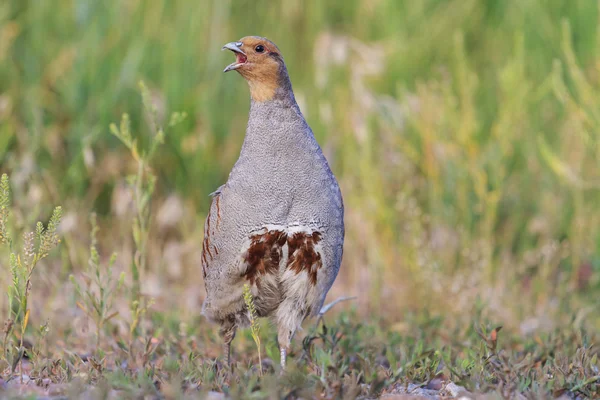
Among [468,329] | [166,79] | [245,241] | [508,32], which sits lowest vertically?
[468,329]

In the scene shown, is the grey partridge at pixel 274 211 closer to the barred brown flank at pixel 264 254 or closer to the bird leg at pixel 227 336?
the barred brown flank at pixel 264 254

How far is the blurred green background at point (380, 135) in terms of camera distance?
492 cm

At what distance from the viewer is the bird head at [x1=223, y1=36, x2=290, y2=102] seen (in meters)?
3.30

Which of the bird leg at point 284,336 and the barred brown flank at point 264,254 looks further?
the bird leg at point 284,336

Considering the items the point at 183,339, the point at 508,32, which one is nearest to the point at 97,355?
the point at 183,339

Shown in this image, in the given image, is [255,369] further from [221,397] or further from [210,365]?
[221,397]

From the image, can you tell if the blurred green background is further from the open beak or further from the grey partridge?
the open beak

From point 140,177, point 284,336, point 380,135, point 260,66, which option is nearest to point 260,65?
point 260,66

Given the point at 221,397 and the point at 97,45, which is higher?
the point at 97,45

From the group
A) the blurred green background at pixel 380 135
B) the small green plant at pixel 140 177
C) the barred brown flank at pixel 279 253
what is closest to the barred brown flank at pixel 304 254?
the barred brown flank at pixel 279 253

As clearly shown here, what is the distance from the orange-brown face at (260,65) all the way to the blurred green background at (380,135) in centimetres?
167

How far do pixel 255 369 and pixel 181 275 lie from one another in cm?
215

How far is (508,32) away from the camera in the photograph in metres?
6.17

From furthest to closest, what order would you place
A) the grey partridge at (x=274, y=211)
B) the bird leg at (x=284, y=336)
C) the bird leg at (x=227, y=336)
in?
1. the bird leg at (x=227, y=336)
2. the bird leg at (x=284, y=336)
3. the grey partridge at (x=274, y=211)
